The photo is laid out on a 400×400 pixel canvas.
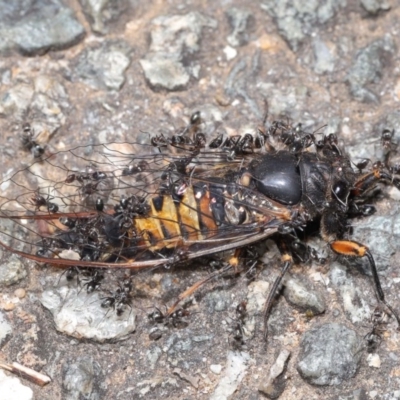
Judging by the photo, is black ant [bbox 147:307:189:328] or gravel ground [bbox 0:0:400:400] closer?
gravel ground [bbox 0:0:400:400]

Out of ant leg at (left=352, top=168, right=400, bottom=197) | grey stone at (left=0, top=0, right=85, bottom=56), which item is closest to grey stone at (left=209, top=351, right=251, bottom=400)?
ant leg at (left=352, top=168, right=400, bottom=197)

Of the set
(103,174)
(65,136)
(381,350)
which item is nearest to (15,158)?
(65,136)

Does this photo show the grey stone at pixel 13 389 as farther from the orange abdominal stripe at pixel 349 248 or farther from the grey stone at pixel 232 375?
the orange abdominal stripe at pixel 349 248

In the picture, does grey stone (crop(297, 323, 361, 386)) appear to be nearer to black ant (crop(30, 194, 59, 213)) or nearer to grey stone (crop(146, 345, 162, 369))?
grey stone (crop(146, 345, 162, 369))

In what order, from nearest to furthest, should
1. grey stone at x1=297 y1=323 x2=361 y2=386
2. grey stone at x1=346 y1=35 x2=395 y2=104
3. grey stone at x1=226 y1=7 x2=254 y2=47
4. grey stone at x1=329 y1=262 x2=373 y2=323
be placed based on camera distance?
1. grey stone at x1=297 y1=323 x2=361 y2=386
2. grey stone at x1=329 y1=262 x2=373 y2=323
3. grey stone at x1=346 y1=35 x2=395 y2=104
4. grey stone at x1=226 y1=7 x2=254 y2=47

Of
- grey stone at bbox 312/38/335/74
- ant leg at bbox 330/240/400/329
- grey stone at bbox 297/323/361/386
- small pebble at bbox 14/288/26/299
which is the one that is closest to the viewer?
grey stone at bbox 297/323/361/386

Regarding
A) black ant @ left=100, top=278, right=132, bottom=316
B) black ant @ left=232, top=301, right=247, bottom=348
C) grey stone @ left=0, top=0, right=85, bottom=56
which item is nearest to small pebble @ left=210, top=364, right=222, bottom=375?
black ant @ left=232, top=301, right=247, bottom=348

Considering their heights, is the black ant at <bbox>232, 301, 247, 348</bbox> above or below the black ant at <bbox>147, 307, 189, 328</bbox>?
below

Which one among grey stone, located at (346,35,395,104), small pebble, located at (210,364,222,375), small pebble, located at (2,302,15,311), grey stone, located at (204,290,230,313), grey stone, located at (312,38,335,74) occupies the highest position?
grey stone, located at (312,38,335,74)
